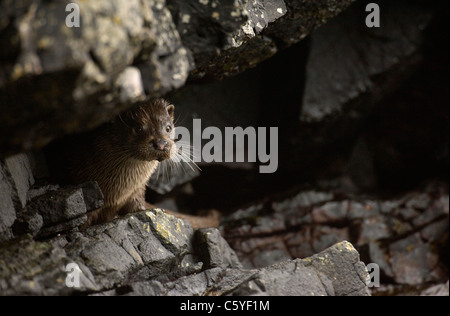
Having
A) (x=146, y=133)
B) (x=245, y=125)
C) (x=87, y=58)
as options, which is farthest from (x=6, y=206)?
(x=245, y=125)

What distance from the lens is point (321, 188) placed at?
5812mm

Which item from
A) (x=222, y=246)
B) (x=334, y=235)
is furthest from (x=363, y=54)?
(x=222, y=246)

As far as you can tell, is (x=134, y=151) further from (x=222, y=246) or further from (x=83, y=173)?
(x=222, y=246)

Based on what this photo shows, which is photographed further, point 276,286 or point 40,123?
point 276,286

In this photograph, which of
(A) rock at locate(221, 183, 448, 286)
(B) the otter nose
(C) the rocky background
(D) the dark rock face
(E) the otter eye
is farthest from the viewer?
(A) rock at locate(221, 183, 448, 286)

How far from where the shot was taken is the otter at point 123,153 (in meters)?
3.66

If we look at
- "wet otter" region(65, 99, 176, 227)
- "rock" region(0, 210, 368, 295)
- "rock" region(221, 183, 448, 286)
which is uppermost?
"wet otter" region(65, 99, 176, 227)

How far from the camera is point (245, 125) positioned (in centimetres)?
554

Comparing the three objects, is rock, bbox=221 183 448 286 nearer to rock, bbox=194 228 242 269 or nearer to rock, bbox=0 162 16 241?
rock, bbox=194 228 242 269

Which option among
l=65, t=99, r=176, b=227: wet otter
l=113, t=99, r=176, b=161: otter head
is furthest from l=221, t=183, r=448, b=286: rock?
l=113, t=99, r=176, b=161: otter head

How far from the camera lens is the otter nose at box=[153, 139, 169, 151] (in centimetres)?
356

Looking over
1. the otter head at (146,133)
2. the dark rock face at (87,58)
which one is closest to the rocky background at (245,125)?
the dark rock face at (87,58)
